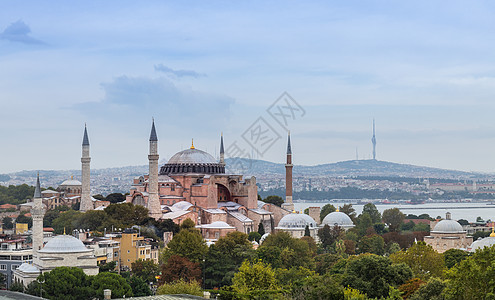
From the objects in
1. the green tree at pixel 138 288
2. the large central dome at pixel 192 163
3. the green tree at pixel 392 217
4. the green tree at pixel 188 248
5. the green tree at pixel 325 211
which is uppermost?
the large central dome at pixel 192 163

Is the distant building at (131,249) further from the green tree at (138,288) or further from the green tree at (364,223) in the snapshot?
the green tree at (364,223)

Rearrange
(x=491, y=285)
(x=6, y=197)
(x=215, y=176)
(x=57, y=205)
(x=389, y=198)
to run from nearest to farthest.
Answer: (x=491, y=285)
(x=215, y=176)
(x=57, y=205)
(x=6, y=197)
(x=389, y=198)

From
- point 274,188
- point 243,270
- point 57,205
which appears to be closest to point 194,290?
point 243,270

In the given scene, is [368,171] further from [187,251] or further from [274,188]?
[187,251]

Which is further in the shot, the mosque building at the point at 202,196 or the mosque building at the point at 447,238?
the mosque building at the point at 202,196

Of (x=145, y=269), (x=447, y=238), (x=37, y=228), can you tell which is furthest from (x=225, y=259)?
(x=447, y=238)

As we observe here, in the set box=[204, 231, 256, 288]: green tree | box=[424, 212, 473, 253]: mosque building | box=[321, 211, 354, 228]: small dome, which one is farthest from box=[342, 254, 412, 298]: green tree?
box=[321, 211, 354, 228]: small dome

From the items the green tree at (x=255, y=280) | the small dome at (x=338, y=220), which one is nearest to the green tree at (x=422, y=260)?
the green tree at (x=255, y=280)
